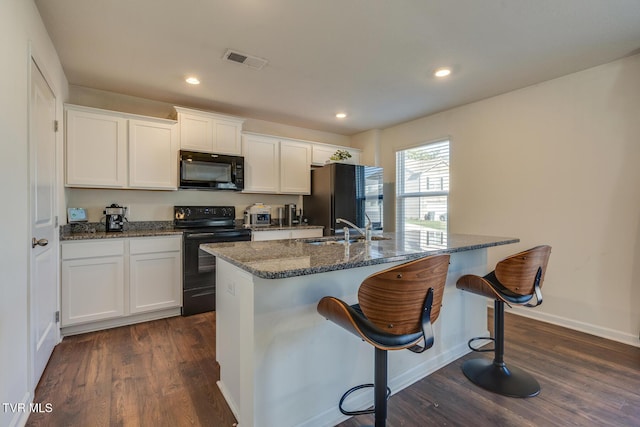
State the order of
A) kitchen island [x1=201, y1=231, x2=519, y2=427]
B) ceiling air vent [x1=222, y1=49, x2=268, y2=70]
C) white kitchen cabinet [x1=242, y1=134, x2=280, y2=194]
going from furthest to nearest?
1. white kitchen cabinet [x1=242, y1=134, x2=280, y2=194]
2. ceiling air vent [x1=222, y1=49, x2=268, y2=70]
3. kitchen island [x1=201, y1=231, x2=519, y2=427]

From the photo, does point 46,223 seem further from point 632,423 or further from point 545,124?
point 545,124

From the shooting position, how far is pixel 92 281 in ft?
9.20

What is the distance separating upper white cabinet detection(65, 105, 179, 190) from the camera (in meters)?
2.92

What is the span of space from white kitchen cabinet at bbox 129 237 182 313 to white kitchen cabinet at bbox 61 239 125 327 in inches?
4.0

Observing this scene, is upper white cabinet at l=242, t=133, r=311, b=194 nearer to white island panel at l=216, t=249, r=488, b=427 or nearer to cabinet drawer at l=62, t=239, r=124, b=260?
cabinet drawer at l=62, t=239, r=124, b=260

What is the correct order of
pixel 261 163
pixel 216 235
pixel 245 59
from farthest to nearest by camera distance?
pixel 261 163
pixel 216 235
pixel 245 59

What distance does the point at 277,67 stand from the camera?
277 centimetres

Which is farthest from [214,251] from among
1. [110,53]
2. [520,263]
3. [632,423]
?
[632,423]

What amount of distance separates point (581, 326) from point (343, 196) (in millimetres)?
2883

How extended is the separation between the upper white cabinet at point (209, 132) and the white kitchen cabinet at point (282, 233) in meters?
1.06

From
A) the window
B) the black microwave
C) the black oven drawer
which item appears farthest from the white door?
the window

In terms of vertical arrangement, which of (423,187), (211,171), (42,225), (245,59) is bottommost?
(42,225)

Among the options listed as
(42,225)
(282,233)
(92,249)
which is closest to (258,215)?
(282,233)

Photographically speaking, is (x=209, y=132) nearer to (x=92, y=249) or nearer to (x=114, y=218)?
(x=114, y=218)
